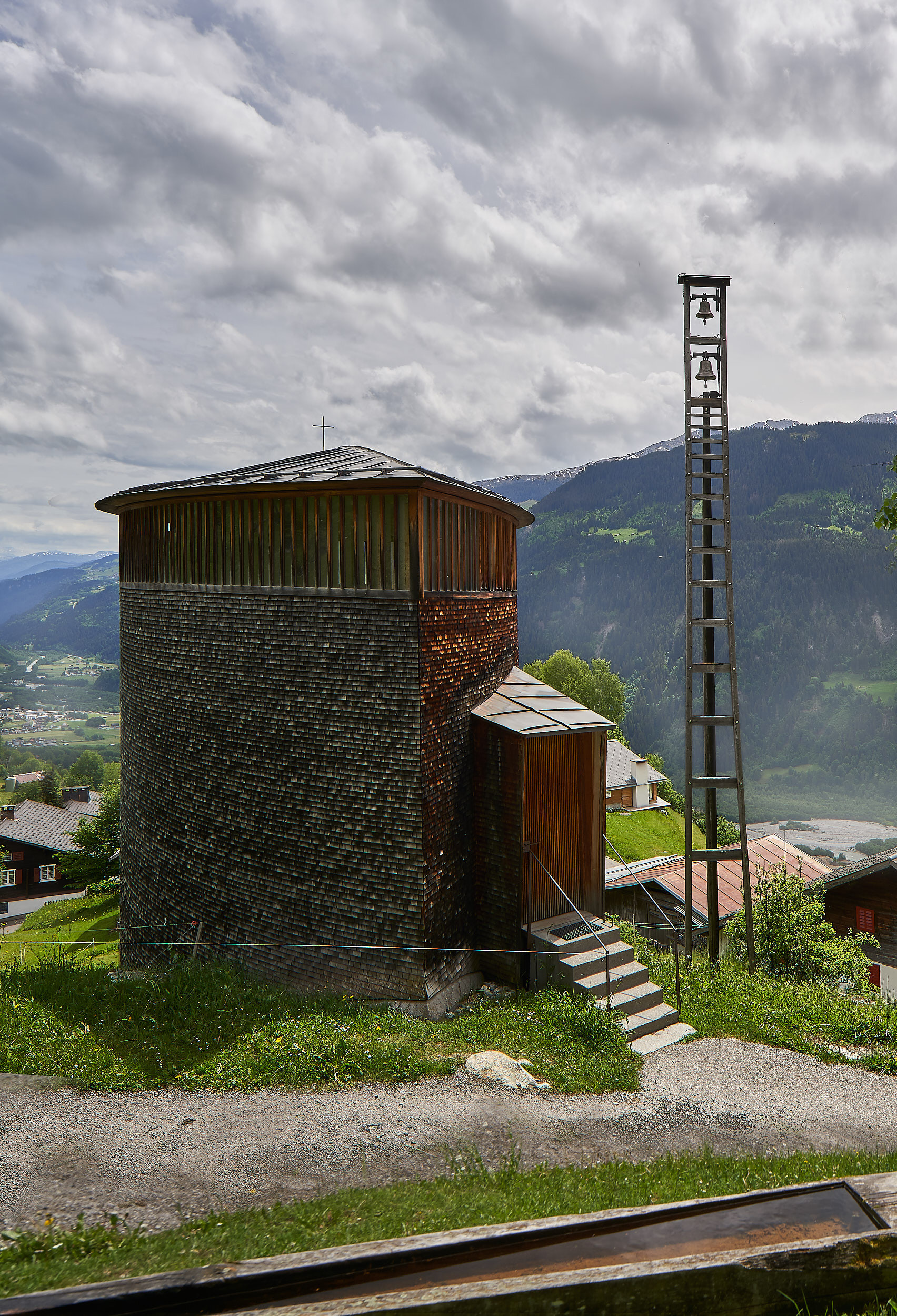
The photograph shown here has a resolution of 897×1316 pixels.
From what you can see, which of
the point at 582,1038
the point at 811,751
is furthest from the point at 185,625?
the point at 811,751

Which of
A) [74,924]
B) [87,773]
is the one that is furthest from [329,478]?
[87,773]

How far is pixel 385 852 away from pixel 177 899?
4336 millimetres

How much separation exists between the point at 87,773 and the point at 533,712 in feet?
343

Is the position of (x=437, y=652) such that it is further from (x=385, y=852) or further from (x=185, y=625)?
(x=185, y=625)

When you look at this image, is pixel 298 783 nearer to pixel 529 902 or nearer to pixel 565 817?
pixel 529 902

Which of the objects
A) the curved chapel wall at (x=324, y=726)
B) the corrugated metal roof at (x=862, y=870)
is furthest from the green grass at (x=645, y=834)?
the curved chapel wall at (x=324, y=726)

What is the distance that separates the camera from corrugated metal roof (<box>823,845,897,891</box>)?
71.5 feet

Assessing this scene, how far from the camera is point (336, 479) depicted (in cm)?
1007

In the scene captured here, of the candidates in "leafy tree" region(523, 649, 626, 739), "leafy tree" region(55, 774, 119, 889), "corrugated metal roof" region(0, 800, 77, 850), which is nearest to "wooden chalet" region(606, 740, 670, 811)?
"leafy tree" region(523, 649, 626, 739)

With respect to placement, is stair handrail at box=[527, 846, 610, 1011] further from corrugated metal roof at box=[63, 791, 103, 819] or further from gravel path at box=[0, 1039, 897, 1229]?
corrugated metal roof at box=[63, 791, 103, 819]

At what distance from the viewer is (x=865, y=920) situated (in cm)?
2234

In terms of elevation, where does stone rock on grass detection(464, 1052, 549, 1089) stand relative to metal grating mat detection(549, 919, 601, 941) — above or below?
below

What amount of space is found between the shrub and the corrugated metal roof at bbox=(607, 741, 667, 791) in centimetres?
2898

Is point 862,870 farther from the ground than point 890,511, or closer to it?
closer to it
